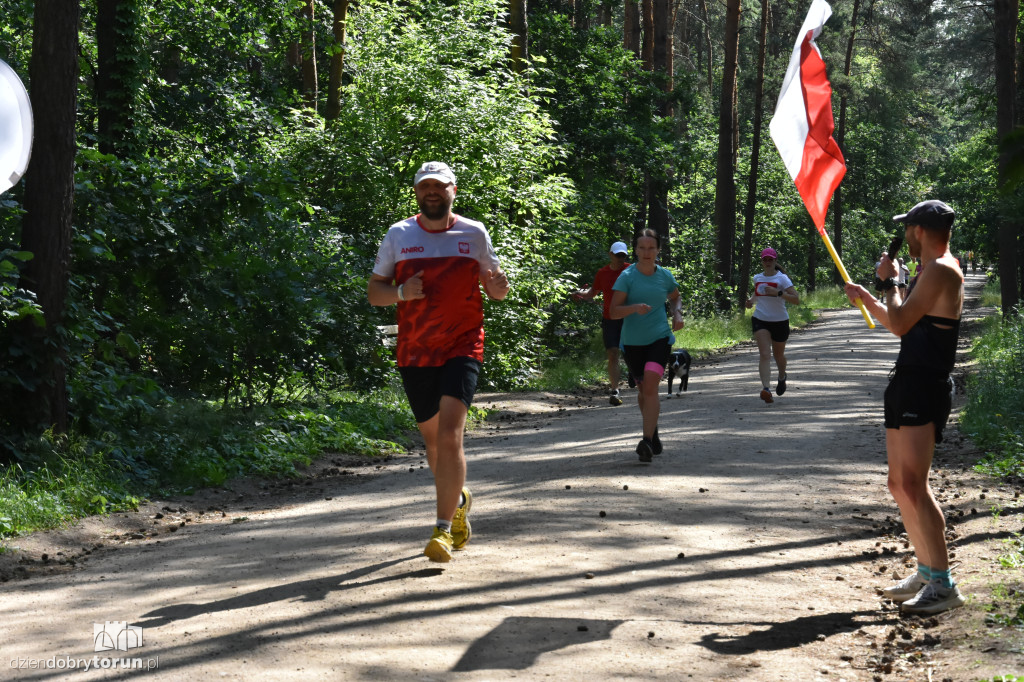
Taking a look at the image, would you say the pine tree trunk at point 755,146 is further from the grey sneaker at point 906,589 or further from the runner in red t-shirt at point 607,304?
the grey sneaker at point 906,589

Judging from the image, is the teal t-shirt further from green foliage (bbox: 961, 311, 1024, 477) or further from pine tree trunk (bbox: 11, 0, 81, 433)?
pine tree trunk (bbox: 11, 0, 81, 433)

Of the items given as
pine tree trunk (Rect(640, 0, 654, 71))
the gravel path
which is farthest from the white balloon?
pine tree trunk (Rect(640, 0, 654, 71))

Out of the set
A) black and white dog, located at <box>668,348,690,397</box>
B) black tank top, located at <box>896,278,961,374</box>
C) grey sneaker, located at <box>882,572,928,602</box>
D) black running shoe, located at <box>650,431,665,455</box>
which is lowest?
grey sneaker, located at <box>882,572,928,602</box>

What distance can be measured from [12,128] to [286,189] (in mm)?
8552

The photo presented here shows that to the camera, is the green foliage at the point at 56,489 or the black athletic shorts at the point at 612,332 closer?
the green foliage at the point at 56,489

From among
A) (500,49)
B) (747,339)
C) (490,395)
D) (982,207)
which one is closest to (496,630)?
(490,395)

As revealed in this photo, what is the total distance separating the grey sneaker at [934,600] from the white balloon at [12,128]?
4.91 metres

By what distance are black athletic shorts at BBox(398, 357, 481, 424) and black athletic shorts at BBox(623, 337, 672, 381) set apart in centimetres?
407

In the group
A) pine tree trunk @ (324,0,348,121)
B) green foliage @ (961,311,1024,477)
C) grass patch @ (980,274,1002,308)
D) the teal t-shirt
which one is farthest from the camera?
grass patch @ (980,274,1002,308)

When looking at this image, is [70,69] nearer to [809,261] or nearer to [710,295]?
[710,295]

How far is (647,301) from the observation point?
10.9 meters

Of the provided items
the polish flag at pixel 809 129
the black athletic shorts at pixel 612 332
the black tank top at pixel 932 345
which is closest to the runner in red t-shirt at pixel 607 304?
the black athletic shorts at pixel 612 332

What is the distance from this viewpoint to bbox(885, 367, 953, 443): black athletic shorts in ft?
19.0

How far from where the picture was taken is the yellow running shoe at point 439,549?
21.6 ft
